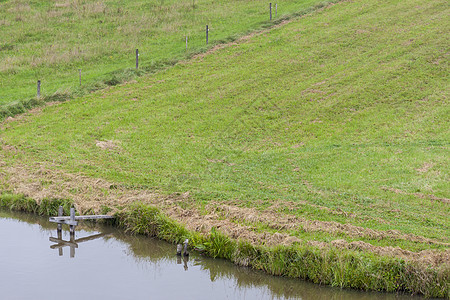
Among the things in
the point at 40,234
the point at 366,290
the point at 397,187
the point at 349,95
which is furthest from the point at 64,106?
the point at 366,290

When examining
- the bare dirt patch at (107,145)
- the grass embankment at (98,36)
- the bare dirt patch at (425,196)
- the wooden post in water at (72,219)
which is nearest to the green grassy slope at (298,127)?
the bare dirt patch at (425,196)

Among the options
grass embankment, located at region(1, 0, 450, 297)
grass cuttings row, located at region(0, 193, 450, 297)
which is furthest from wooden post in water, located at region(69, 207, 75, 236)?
grass cuttings row, located at region(0, 193, 450, 297)

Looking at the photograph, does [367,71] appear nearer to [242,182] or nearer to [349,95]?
[349,95]

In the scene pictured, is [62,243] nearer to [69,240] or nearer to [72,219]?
[69,240]

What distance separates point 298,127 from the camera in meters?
33.4

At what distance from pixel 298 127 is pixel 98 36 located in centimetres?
2456

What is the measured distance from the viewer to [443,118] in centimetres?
3278

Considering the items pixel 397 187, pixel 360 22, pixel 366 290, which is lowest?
pixel 366 290

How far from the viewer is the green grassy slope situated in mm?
23531

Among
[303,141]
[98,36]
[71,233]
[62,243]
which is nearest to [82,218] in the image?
[71,233]

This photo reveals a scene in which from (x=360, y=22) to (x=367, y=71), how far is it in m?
10.5

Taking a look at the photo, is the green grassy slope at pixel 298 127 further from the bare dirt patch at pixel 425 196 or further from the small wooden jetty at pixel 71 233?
the small wooden jetty at pixel 71 233

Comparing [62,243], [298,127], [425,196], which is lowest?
[62,243]

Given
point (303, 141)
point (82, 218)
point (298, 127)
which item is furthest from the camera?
point (298, 127)
